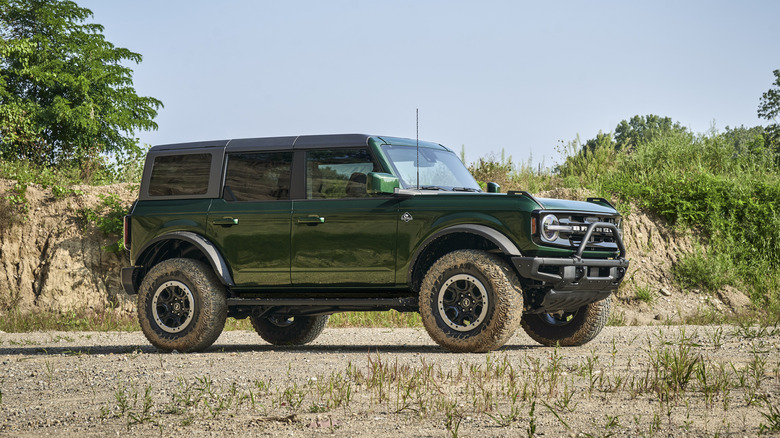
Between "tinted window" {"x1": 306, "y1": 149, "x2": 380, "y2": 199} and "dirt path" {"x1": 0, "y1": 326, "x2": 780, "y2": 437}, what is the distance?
5.66 feet

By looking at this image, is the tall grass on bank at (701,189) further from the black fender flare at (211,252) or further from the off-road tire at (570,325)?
the black fender flare at (211,252)

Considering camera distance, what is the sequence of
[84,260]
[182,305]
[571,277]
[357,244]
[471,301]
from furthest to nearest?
[84,260] < [182,305] < [357,244] < [471,301] < [571,277]

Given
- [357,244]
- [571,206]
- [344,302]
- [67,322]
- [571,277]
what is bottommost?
[67,322]

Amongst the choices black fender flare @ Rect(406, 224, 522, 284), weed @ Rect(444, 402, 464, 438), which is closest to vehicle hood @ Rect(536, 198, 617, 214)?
black fender flare @ Rect(406, 224, 522, 284)

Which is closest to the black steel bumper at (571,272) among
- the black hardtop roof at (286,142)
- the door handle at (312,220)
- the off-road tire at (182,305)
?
the door handle at (312,220)

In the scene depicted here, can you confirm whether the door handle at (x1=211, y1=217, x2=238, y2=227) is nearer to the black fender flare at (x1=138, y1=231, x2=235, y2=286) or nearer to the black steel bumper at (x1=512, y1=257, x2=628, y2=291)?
the black fender flare at (x1=138, y1=231, x2=235, y2=286)

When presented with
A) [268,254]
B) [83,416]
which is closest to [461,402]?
[83,416]

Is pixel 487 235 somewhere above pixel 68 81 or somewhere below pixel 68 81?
below

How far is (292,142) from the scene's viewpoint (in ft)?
31.4

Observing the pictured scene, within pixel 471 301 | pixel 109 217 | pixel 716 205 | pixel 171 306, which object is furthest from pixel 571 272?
pixel 109 217

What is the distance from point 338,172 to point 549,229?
2344mm

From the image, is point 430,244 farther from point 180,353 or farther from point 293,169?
point 180,353

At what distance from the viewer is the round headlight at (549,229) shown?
8.45m

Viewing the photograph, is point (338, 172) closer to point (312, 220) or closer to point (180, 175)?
point (312, 220)
